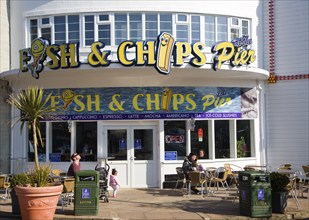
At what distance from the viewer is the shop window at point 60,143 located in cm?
1652

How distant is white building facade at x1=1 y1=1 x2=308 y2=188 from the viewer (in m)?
15.8

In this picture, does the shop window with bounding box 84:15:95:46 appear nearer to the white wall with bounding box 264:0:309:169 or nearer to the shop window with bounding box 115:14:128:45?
the shop window with bounding box 115:14:128:45

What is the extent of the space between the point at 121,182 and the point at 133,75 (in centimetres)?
385

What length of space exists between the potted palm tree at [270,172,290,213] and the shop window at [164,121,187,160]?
485 centimetres

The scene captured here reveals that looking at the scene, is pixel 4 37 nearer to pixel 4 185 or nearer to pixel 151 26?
pixel 151 26

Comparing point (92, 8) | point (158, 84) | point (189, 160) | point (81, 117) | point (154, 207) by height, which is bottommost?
point (154, 207)

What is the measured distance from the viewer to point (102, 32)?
15898 millimetres

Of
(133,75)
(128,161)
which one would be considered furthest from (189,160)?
(133,75)

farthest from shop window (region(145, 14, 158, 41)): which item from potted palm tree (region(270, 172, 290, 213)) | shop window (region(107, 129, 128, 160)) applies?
potted palm tree (region(270, 172, 290, 213))

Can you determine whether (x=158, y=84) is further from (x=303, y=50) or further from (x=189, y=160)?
(x=303, y=50)

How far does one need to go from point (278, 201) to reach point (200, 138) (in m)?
5.30

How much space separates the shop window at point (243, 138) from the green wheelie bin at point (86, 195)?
7420mm

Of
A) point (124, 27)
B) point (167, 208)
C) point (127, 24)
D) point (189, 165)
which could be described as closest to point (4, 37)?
point (124, 27)

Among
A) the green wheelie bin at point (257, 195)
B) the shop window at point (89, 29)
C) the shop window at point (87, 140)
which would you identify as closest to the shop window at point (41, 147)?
the shop window at point (87, 140)
